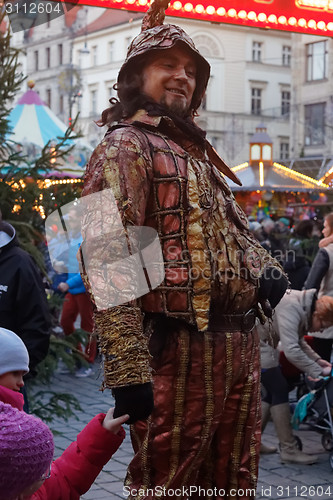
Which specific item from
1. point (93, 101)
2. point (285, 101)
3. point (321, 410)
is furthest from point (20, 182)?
point (285, 101)

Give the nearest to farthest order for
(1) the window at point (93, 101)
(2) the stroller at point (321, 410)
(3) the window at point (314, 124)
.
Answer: (2) the stroller at point (321, 410)
(3) the window at point (314, 124)
(1) the window at point (93, 101)

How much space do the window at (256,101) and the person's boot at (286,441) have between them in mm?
52357

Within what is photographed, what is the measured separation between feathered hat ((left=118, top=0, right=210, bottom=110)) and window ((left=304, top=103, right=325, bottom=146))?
40.7 m

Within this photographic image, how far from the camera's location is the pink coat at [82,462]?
233 centimetres

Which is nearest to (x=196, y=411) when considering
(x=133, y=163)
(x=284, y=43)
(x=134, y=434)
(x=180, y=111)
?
(x=134, y=434)

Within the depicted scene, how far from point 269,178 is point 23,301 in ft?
53.6

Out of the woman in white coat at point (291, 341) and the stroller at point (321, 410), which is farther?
the woman in white coat at point (291, 341)

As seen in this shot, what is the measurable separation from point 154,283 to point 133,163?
41 cm

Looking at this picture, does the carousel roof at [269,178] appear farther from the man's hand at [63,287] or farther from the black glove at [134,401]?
the black glove at [134,401]

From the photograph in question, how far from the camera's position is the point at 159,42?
2.96 m

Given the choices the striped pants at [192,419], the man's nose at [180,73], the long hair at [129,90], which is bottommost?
the striped pants at [192,419]

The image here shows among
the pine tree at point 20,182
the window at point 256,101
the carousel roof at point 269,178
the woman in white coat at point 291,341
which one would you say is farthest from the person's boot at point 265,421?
the window at point 256,101

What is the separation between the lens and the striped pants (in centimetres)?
278

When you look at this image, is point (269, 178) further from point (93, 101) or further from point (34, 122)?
point (93, 101)
